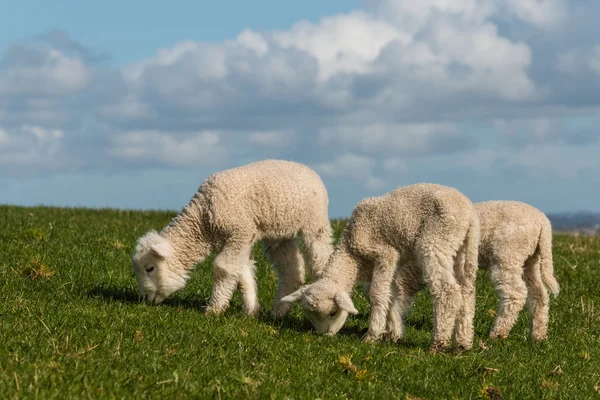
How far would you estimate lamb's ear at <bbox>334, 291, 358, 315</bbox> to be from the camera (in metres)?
9.48

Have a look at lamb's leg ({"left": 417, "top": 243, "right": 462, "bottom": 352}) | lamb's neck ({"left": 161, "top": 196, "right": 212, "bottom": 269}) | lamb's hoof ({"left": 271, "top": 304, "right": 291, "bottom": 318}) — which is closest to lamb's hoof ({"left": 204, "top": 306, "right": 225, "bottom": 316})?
lamb's hoof ({"left": 271, "top": 304, "right": 291, "bottom": 318})

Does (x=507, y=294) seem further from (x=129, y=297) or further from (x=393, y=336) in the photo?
(x=129, y=297)

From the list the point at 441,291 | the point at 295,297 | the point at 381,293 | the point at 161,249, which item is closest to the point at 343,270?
the point at 381,293

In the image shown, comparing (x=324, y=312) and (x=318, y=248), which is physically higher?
(x=318, y=248)

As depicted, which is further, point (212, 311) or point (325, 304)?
point (212, 311)

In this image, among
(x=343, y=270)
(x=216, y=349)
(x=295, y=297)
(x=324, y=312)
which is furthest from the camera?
(x=343, y=270)

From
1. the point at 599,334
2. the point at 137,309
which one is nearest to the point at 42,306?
the point at 137,309

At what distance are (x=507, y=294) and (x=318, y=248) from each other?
2607 mm

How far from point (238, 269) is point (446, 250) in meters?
2.79

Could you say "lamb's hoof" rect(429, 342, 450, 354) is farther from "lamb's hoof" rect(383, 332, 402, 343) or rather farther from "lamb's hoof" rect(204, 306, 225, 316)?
"lamb's hoof" rect(204, 306, 225, 316)

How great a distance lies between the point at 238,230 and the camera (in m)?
10.7

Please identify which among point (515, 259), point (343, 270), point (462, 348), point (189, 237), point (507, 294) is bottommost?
point (462, 348)

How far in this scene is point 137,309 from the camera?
10180 millimetres

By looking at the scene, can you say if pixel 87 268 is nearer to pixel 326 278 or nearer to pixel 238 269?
pixel 238 269
